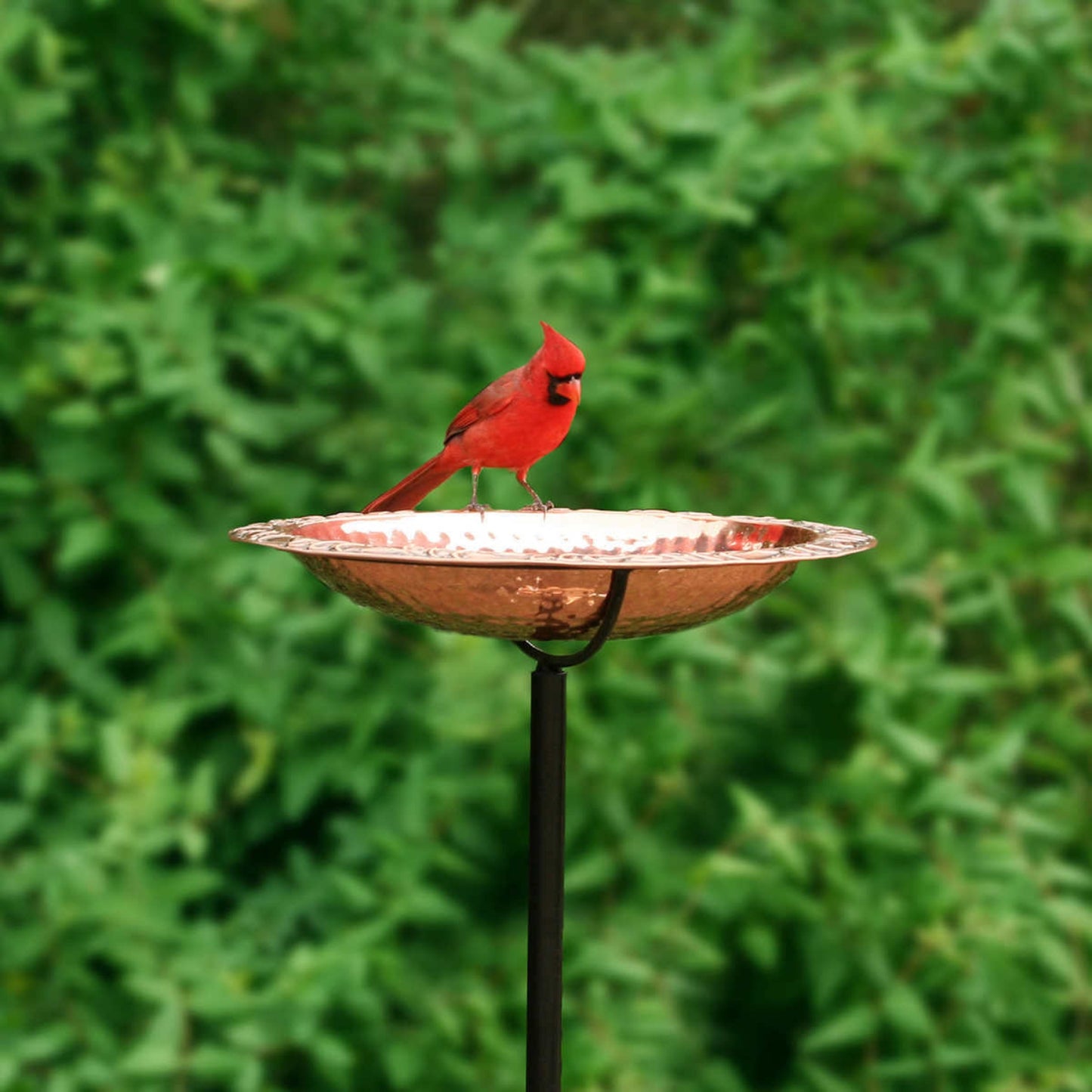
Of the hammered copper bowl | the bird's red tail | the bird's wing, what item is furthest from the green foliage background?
the hammered copper bowl

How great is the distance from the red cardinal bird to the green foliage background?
70cm

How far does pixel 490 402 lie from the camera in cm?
142

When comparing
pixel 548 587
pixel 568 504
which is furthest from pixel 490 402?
pixel 568 504

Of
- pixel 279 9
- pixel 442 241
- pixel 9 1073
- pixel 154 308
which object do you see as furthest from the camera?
pixel 442 241

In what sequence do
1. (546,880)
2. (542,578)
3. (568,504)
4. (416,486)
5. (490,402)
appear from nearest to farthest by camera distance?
(542,578) < (546,880) < (490,402) < (416,486) < (568,504)

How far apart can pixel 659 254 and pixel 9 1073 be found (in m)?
1.61

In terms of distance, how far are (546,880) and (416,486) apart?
471 mm

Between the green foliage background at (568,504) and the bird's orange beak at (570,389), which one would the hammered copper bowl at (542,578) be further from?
the green foliage background at (568,504)

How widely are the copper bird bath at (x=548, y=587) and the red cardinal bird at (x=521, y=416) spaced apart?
84mm

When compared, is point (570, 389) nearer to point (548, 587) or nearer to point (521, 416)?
point (521, 416)

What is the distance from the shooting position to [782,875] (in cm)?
230

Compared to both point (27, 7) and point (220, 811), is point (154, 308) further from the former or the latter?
point (220, 811)

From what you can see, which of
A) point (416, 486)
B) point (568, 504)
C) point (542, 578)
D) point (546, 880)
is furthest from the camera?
point (568, 504)

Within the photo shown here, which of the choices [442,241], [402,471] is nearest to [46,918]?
[402,471]
